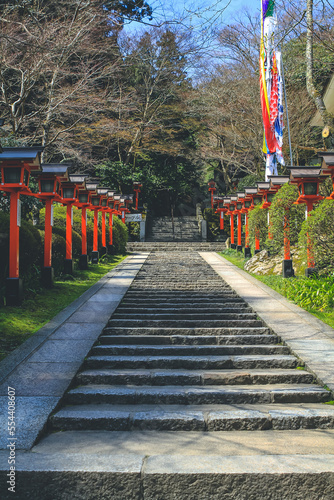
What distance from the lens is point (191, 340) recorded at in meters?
6.79

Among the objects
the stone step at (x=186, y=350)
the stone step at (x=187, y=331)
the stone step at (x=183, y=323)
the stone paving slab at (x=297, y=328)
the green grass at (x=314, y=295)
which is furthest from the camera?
the green grass at (x=314, y=295)

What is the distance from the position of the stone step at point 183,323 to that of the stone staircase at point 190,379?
0.06 feet

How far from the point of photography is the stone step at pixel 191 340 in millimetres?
6809

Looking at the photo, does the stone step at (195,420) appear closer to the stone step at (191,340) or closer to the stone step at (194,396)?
the stone step at (194,396)

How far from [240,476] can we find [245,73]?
23.5 metres

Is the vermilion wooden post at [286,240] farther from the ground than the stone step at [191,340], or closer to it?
farther from the ground

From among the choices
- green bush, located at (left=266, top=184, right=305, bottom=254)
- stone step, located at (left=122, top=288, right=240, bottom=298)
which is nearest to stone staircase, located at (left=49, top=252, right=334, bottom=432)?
stone step, located at (left=122, top=288, right=240, bottom=298)

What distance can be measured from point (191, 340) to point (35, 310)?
3.09 metres

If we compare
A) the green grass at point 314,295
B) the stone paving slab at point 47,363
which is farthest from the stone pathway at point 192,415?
the green grass at point 314,295

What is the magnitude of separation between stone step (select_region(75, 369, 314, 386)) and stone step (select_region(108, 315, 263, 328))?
6.57 ft

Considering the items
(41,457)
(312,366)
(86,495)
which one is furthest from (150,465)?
(312,366)

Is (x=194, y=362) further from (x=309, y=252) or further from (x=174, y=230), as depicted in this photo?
(x=174, y=230)

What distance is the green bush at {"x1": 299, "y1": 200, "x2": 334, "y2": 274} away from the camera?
945cm

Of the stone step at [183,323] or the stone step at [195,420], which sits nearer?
the stone step at [195,420]
